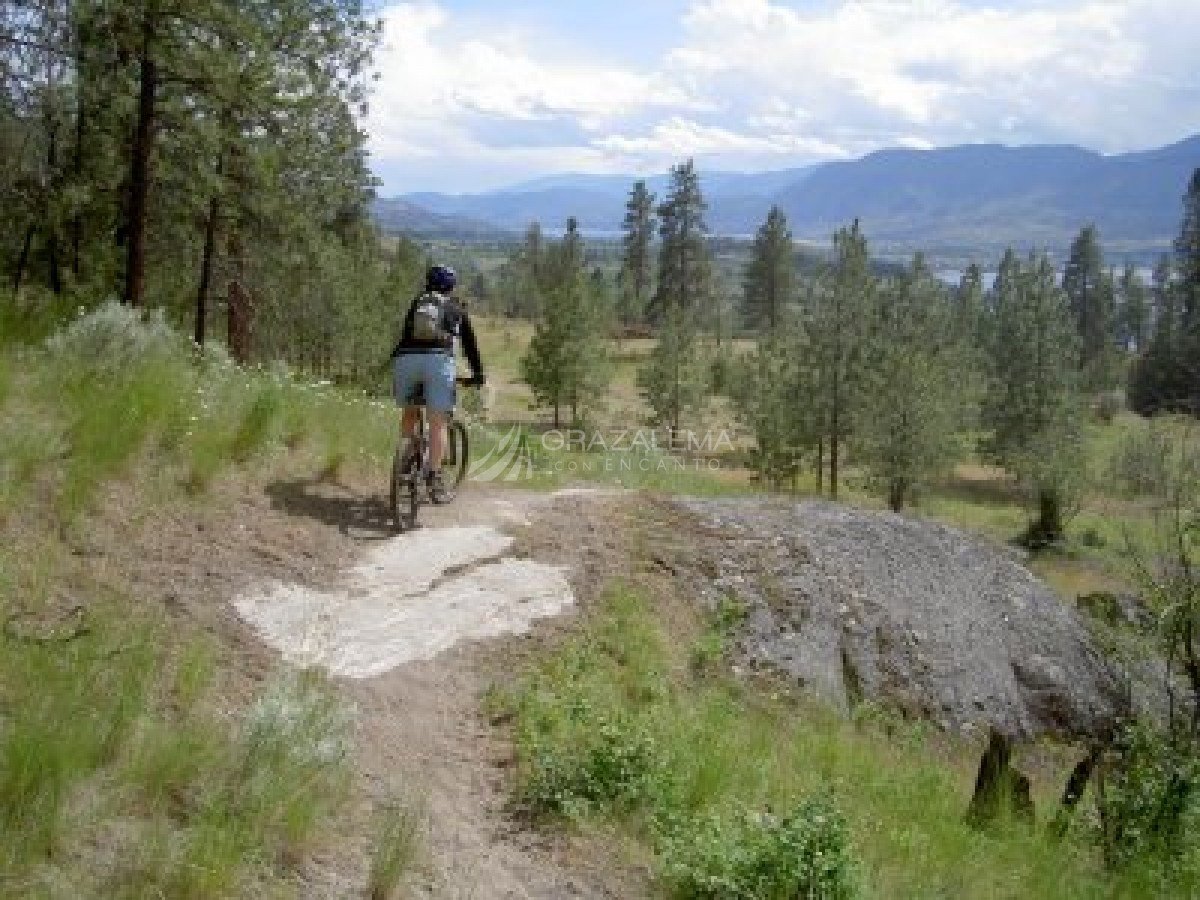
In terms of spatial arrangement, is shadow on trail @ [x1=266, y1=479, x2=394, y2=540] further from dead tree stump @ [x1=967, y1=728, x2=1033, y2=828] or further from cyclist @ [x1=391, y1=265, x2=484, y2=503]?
dead tree stump @ [x1=967, y1=728, x2=1033, y2=828]

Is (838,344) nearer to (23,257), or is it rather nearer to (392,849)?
(23,257)

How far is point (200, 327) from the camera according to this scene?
1961 centimetres

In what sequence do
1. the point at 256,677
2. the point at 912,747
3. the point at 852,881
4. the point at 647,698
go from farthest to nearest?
the point at 912,747 < the point at 647,698 < the point at 256,677 < the point at 852,881

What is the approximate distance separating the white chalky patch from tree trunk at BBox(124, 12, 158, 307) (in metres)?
5.70

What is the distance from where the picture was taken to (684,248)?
305ft

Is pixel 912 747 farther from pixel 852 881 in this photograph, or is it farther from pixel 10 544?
pixel 10 544

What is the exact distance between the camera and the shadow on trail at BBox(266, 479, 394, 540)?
30.2 feet

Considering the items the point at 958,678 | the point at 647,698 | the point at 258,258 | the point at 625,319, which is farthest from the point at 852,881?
the point at 625,319

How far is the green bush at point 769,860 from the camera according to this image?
4.98 meters

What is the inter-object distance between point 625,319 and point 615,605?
9818 centimetres

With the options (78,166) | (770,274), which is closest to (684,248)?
(770,274)

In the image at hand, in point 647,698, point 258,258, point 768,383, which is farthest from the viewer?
point 768,383

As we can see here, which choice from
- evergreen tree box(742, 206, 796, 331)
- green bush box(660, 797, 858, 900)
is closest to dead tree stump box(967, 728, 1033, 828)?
green bush box(660, 797, 858, 900)

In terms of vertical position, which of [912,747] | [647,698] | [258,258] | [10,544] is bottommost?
[912,747]
